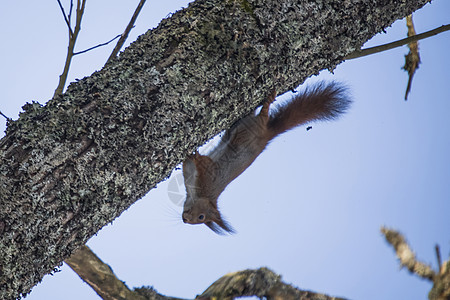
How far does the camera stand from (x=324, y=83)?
302 centimetres

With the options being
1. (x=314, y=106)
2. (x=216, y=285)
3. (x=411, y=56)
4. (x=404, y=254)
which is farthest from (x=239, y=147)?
(x=404, y=254)

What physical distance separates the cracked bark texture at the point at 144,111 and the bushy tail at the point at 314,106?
1298mm

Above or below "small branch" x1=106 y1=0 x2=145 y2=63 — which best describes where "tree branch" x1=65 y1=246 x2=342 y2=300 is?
below

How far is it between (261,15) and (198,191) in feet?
7.81

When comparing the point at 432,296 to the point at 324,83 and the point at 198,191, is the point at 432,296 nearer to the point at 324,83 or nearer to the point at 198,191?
the point at 324,83

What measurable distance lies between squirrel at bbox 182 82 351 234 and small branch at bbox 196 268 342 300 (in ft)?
3.57

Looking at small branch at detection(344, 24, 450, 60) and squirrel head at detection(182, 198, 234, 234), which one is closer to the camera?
small branch at detection(344, 24, 450, 60)

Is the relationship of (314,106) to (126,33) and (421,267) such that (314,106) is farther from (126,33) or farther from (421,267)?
(421,267)

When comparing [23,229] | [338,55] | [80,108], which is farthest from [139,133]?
[338,55]

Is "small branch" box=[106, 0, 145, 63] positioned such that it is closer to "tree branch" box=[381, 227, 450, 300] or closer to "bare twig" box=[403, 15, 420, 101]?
"tree branch" box=[381, 227, 450, 300]

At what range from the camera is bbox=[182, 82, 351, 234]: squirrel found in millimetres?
2988

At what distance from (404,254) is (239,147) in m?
2.16

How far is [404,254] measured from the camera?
1062mm

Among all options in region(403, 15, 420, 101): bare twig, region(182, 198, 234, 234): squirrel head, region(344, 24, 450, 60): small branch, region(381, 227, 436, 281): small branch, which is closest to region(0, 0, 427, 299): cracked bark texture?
region(344, 24, 450, 60): small branch
